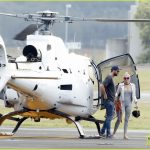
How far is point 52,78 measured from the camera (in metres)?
24.9

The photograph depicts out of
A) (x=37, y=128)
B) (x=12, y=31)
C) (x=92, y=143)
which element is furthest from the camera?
(x=12, y=31)

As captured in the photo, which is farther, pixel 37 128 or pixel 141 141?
pixel 37 128

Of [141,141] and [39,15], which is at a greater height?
[39,15]

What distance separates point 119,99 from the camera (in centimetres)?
2577

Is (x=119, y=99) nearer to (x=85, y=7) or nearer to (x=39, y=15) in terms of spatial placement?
(x=39, y=15)

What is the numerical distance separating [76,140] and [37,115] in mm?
1599

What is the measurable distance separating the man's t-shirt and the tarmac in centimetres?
108

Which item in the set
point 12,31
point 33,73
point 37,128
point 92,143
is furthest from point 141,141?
point 12,31

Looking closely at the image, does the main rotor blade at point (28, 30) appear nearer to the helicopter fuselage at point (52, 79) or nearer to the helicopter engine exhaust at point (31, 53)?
the helicopter fuselage at point (52, 79)

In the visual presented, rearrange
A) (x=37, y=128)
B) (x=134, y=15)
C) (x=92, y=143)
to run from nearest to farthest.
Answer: (x=92, y=143), (x=37, y=128), (x=134, y=15)

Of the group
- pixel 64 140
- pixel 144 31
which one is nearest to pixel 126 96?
pixel 64 140

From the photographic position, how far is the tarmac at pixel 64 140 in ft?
75.0

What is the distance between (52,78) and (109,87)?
1.72m

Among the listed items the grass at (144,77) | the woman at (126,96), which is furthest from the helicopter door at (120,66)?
the grass at (144,77)
